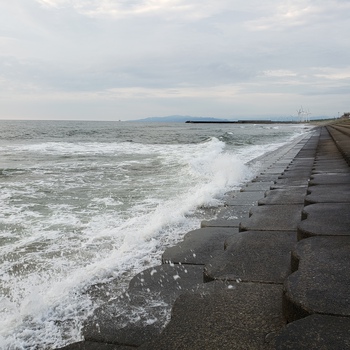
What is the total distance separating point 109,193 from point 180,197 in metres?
1.66

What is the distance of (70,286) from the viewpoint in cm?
257

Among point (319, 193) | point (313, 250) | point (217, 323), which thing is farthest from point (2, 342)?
point (319, 193)

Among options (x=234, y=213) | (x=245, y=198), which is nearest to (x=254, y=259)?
(x=234, y=213)

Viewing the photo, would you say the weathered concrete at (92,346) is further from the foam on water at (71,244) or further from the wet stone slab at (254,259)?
the wet stone slab at (254,259)

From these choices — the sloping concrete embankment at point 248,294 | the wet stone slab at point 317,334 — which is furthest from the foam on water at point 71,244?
the wet stone slab at point 317,334

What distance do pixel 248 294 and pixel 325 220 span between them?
1.34m

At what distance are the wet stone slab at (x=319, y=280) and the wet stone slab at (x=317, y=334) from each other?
0.07 meters

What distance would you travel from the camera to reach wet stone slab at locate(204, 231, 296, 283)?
2.08 meters

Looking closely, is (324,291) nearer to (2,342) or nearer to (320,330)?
(320,330)

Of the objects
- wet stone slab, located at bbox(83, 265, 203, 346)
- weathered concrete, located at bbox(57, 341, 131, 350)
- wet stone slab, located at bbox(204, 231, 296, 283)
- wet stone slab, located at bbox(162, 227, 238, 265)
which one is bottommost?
weathered concrete, located at bbox(57, 341, 131, 350)

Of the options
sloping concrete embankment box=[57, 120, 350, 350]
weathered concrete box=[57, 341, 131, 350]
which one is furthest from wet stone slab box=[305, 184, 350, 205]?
weathered concrete box=[57, 341, 131, 350]

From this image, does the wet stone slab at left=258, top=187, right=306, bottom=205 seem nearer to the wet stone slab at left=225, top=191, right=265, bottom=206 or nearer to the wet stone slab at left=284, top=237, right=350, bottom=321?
the wet stone slab at left=225, top=191, right=265, bottom=206

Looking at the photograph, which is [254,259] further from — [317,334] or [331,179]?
[331,179]

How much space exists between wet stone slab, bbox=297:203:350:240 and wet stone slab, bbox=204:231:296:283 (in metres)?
0.16
